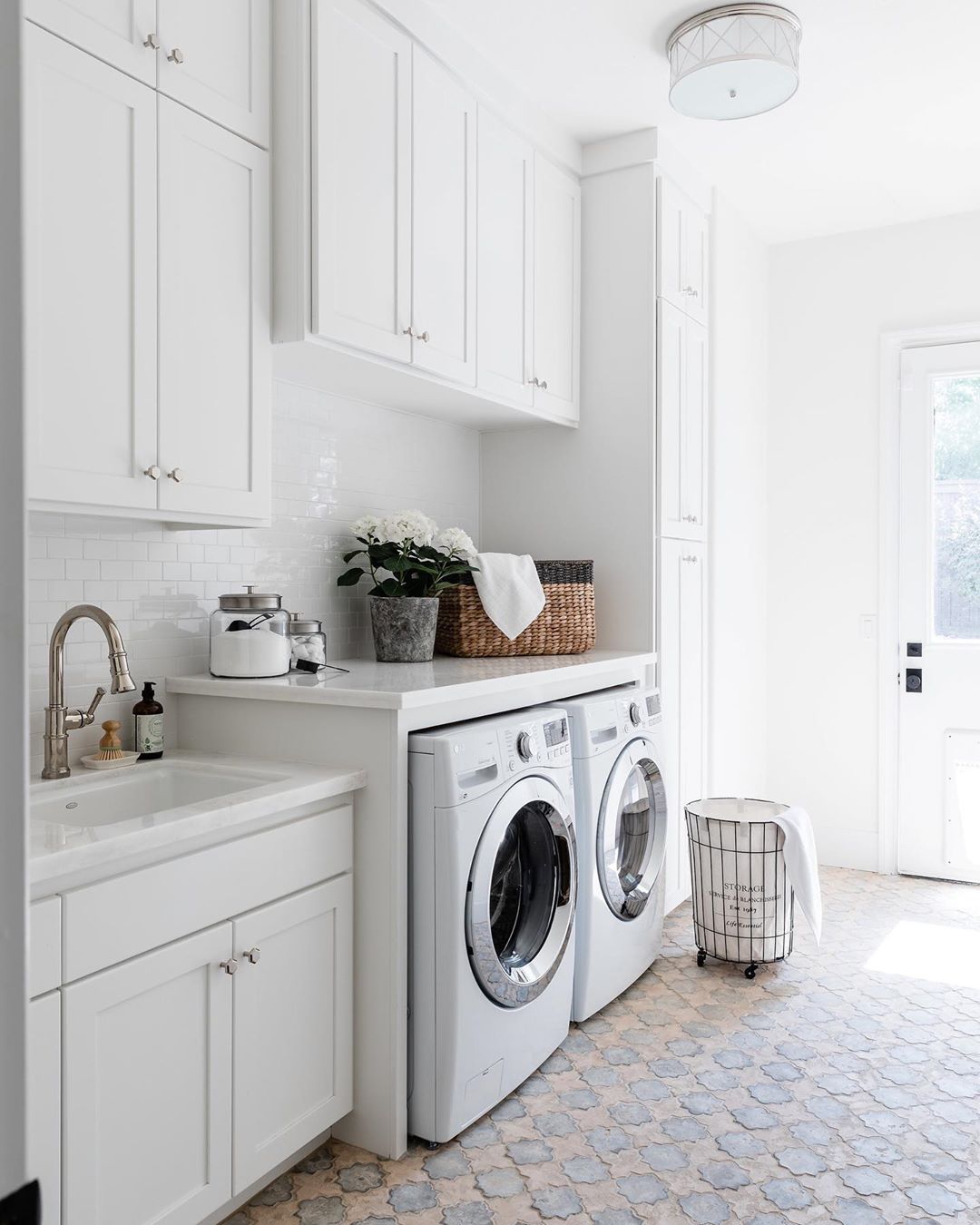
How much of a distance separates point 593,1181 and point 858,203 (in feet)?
11.9

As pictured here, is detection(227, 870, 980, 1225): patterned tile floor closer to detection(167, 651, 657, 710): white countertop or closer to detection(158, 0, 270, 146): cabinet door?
detection(167, 651, 657, 710): white countertop

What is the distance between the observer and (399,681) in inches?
87.8

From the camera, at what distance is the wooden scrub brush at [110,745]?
208cm

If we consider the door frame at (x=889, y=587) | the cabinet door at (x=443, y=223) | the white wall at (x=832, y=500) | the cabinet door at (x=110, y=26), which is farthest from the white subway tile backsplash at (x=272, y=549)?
the door frame at (x=889, y=587)

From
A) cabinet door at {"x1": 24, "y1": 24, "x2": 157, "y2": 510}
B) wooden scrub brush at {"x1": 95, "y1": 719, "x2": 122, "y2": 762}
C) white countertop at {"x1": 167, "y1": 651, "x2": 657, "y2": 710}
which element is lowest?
wooden scrub brush at {"x1": 95, "y1": 719, "x2": 122, "y2": 762}

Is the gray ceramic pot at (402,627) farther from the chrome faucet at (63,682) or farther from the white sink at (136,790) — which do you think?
the chrome faucet at (63,682)

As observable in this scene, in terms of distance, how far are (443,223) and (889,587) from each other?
2.50 m

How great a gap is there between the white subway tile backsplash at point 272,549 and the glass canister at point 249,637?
0.39 feet

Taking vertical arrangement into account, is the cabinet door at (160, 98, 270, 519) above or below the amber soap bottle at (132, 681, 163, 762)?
above

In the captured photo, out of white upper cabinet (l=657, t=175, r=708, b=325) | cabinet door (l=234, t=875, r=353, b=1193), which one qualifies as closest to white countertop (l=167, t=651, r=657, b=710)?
cabinet door (l=234, t=875, r=353, b=1193)

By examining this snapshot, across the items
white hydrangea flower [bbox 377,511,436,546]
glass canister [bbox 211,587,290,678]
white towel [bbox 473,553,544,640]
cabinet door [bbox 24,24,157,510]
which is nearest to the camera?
cabinet door [bbox 24,24,157,510]

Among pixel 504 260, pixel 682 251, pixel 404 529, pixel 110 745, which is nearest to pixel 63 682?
pixel 110 745

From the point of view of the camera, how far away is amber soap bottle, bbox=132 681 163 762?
214cm

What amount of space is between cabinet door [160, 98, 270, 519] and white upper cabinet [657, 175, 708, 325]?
1.64 meters
